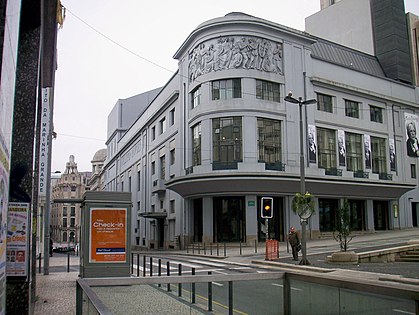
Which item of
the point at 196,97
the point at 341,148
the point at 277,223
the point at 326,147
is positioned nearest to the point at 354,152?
the point at 341,148

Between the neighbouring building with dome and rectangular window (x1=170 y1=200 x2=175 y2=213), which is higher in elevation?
the neighbouring building with dome

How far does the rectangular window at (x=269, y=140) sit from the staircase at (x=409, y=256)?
16.0m

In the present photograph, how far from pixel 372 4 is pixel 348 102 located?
1751 centimetres

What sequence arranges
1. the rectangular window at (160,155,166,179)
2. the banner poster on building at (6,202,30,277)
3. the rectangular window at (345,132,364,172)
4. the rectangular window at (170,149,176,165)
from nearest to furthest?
1. the banner poster on building at (6,202,30,277)
2. the rectangular window at (345,132,364,172)
3. the rectangular window at (170,149,176,165)
4. the rectangular window at (160,155,166,179)

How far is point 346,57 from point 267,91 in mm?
15753

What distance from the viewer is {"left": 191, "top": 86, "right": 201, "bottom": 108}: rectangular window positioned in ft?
132

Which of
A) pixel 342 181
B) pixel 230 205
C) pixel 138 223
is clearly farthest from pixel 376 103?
pixel 138 223

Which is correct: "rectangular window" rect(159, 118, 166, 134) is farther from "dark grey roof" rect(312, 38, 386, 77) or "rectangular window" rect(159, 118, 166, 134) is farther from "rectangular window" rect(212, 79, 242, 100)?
"dark grey roof" rect(312, 38, 386, 77)

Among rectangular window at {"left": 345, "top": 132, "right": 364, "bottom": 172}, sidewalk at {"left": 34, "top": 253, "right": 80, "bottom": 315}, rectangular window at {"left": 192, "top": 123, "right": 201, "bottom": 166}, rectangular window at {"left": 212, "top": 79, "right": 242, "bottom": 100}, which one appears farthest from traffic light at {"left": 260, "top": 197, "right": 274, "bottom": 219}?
rectangular window at {"left": 345, "top": 132, "right": 364, "bottom": 172}

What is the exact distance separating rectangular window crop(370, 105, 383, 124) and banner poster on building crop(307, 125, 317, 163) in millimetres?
10240

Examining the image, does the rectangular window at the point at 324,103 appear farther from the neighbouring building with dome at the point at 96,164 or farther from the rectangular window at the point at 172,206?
the neighbouring building with dome at the point at 96,164

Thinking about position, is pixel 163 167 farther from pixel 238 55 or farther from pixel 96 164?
pixel 96 164

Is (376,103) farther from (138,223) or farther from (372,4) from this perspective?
(138,223)

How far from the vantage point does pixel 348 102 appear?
4628 centimetres
